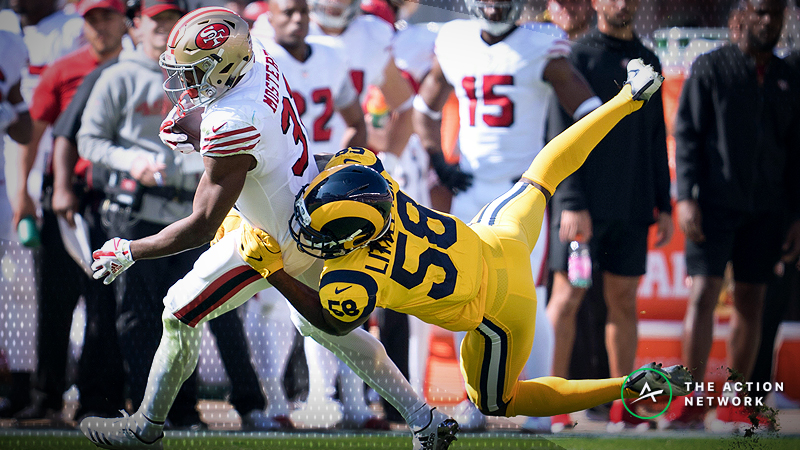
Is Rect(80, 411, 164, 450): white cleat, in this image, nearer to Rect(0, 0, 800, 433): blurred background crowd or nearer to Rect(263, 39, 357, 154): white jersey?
Rect(0, 0, 800, 433): blurred background crowd

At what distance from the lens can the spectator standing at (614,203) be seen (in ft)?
10.6

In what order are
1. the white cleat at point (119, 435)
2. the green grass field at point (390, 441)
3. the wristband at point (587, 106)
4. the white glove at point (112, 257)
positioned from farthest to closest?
the wristband at point (587, 106) → the green grass field at point (390, 441) → the white cleat at point (119, 435) → the white glove at point (112, 257)

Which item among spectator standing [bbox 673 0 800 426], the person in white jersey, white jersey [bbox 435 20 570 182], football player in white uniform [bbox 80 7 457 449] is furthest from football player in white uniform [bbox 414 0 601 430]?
football player in white uniform [bbox 80 7 457 449]

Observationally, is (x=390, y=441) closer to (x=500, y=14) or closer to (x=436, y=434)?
(x=436, y=434)

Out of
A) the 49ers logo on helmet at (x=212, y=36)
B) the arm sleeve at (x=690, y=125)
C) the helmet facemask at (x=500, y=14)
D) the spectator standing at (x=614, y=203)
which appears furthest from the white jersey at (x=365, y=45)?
the arm sleeve at (x=690, y=125)

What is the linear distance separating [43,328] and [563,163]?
7.34 feet

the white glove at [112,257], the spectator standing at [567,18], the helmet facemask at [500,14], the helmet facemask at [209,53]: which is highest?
the spectator standing at [567,18]

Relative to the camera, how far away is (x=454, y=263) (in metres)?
2.22

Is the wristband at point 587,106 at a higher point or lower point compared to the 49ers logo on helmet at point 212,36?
lower

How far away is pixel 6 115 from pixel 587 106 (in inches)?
93.9

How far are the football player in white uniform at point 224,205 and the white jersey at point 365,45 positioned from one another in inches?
34.1

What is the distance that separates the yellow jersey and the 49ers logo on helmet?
462mm

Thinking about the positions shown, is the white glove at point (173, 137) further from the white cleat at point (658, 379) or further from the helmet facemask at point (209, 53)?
the white cleat at point (658, 379)

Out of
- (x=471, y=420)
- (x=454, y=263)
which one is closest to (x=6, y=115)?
(x=454, y=263)
